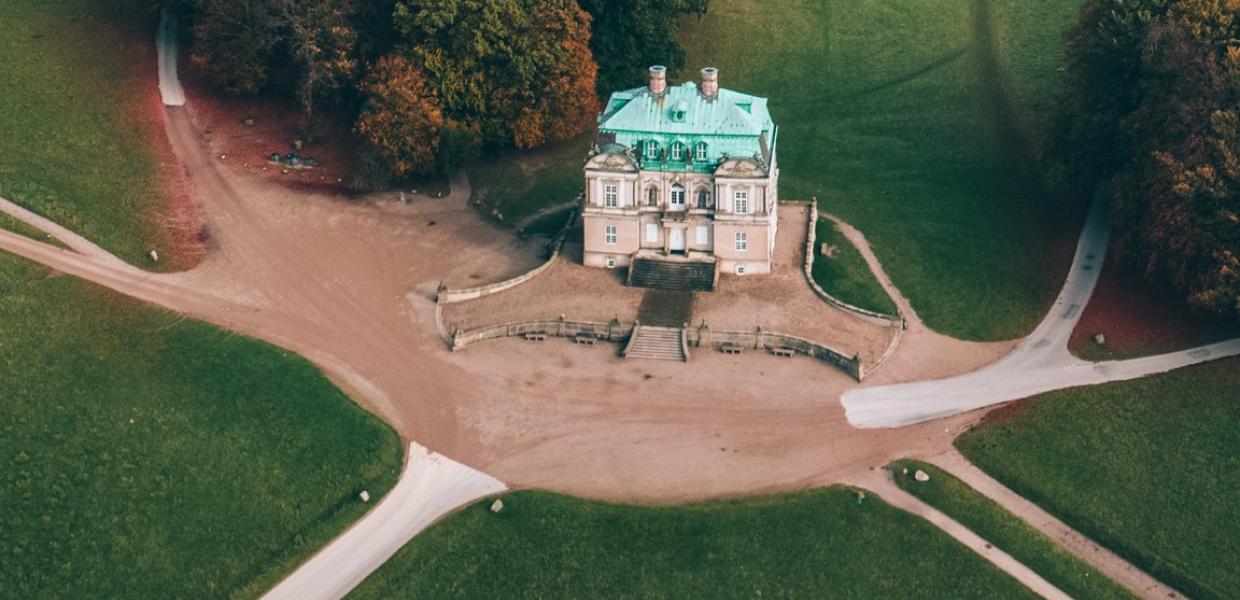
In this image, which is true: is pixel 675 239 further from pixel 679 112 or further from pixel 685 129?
pixel 679 112

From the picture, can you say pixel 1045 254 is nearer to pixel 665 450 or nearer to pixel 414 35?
pixel 665 450

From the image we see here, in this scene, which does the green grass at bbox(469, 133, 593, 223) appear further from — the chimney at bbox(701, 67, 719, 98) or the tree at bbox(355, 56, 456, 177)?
the chimney at bbox(701, 67, 719, 98)

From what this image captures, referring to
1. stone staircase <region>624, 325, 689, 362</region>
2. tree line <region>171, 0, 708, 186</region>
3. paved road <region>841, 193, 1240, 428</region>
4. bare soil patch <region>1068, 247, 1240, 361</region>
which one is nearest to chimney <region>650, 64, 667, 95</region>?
tree line <region>171, 0, 708, 186</region>

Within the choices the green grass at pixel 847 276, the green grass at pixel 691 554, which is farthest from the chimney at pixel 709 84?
the green grass at pixel 691 554

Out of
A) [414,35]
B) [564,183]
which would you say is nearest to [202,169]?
[414,35]

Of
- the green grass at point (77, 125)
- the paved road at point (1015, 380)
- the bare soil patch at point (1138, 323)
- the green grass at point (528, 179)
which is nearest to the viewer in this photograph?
the paved road at point (1015, 380)

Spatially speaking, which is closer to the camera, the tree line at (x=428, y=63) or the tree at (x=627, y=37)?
the tree line at (x=428, y=63)

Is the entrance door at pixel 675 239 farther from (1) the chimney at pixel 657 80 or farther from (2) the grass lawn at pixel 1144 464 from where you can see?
(2) the grass lawn at pixel 1144 464
